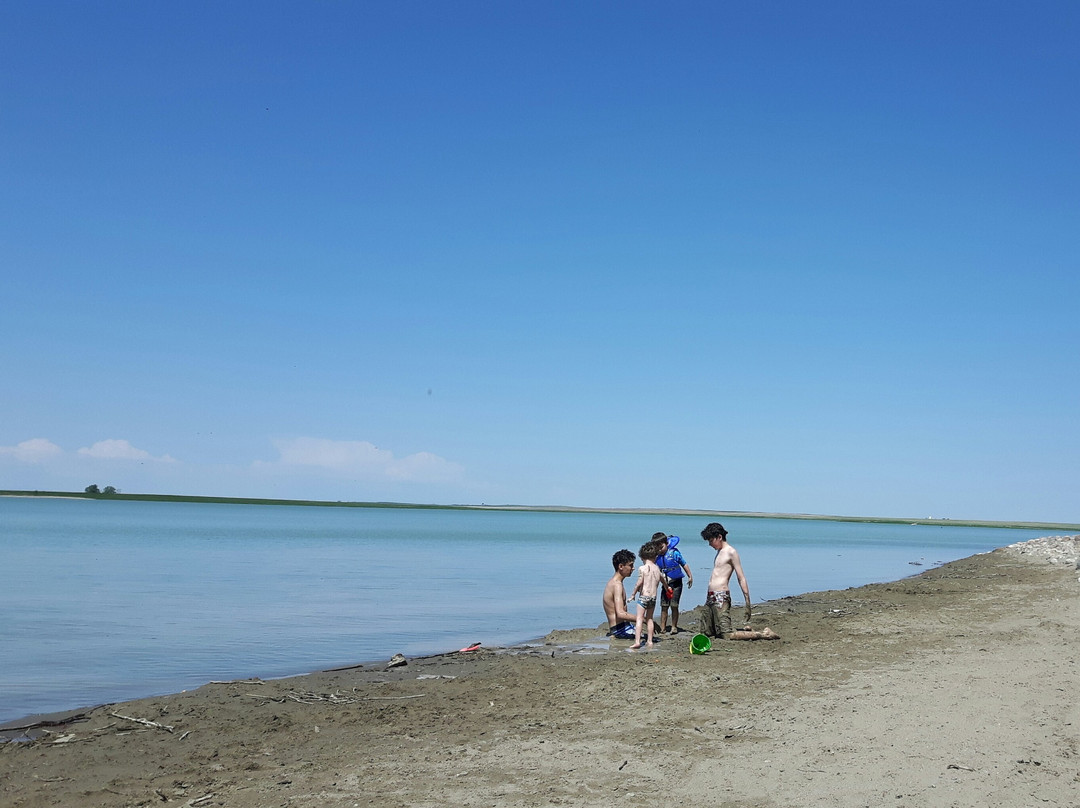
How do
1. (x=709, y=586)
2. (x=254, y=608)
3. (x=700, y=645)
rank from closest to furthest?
1. (x=700, y=645)
2. (x=709, y=586)
3. (x=254, y=608)

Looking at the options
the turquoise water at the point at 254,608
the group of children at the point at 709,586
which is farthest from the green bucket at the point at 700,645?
the turquoise water at the point at 254,608

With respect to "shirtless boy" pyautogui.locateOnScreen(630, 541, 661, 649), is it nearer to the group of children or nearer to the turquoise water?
the group of children

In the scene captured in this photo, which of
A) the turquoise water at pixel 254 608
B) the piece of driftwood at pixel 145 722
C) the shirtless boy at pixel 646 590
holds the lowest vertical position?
the turquoise water at pixel 254 608

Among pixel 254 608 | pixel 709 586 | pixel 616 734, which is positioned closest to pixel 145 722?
pixel 616 734

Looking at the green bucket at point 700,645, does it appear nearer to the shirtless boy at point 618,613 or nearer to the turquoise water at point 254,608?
the shirtless boy at point 618,613

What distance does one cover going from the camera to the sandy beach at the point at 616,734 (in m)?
6.11

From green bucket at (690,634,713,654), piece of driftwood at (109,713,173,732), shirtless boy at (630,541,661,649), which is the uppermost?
shirtless boy at (630,541,661,649)

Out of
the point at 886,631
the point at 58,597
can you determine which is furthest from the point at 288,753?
the point at 58,597

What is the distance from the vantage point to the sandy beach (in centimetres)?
611

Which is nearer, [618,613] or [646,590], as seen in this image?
[646,590]

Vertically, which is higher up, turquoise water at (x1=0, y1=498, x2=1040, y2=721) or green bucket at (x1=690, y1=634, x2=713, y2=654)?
green bucket at (x1=690, y1=634, x2=713, y2=654)

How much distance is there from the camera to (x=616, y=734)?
7.59 metres

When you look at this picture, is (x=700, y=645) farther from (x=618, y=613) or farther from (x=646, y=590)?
(x=618, y=613)

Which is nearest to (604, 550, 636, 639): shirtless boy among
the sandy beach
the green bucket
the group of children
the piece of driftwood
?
the group of children
